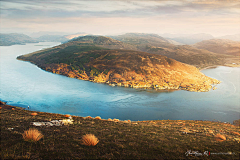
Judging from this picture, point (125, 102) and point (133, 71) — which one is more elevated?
point (133, 71)

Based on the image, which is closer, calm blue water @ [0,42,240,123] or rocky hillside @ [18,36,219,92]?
calm blue water @ [0,42,240,123]

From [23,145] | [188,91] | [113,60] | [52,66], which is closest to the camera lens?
[23,145]

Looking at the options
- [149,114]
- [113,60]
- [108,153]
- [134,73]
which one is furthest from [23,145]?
[113,60]

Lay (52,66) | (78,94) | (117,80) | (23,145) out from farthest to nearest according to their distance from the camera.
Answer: (52,66) → (117,80) → (78,94) → (23,145)

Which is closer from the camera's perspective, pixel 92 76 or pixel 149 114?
pixel 149 114

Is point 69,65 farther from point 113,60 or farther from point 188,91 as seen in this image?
point 188,91

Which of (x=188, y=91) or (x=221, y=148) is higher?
(x=221, y=148)

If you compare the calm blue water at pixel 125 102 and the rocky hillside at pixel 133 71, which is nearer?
the calm blue water at pixel 125 102

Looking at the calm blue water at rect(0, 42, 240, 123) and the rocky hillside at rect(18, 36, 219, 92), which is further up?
the rocky hillside at rect(18, 36, 219, 92)

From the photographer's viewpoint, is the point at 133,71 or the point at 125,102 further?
the point at 133,71

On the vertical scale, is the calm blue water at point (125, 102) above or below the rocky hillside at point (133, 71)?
below

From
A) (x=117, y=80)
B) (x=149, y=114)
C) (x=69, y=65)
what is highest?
(x=69, y=65)
